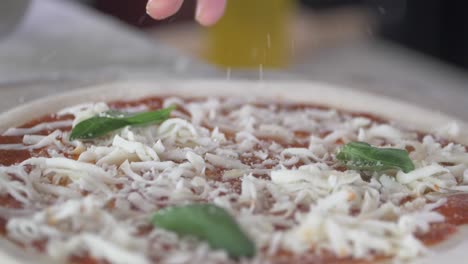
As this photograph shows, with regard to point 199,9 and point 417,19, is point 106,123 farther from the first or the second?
point 417,19

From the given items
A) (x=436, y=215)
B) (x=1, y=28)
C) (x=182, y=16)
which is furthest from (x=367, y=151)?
(x=182, y=16)

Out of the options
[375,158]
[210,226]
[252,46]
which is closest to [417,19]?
[252,46]

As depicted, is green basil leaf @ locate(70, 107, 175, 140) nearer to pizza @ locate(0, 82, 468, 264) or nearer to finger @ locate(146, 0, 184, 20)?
pizza @ locate(0, 82, 468, 264)

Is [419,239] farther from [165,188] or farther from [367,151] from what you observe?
[165,188]

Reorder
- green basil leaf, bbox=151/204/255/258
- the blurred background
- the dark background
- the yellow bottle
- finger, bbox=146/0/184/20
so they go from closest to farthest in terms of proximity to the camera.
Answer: green basil leaf, bbox=151/204/255/258, finger, bbox=146/0/184/20, the blurred background, the yellow bottle, the dark background

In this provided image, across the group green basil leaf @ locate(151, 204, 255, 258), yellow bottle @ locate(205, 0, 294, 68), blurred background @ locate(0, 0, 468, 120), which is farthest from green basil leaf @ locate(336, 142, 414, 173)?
yellow bottle @ locate(205, 0, 294, 68)

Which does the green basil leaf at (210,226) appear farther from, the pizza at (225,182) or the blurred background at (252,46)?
the blurred background at (252,46)
